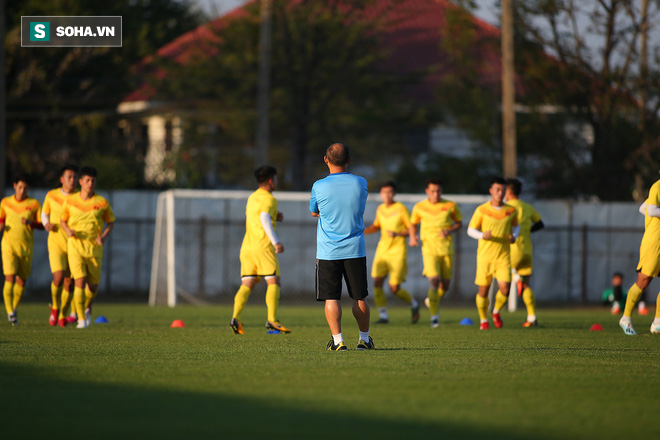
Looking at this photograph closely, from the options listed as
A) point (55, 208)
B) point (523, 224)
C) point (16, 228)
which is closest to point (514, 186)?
point (523, 224)

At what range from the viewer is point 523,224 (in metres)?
14.4

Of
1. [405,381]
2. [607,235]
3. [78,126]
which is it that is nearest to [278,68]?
[78,126]

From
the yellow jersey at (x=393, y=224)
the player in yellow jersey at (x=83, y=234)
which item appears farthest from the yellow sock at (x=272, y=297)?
the yellow jersey at (x=393, y=224)

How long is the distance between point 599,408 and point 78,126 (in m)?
31.7

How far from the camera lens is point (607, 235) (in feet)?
81.2

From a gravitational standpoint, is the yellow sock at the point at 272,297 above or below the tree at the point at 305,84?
below

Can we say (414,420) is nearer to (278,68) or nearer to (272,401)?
(272,401)

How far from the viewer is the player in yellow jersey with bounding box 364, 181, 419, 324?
14984 millimetres

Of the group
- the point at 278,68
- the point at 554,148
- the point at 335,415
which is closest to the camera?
the point at 335,415

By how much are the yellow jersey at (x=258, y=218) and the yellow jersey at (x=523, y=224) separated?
4238 mm

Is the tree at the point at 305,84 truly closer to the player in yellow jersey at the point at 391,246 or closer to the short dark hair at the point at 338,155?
the player in yellow jersey at the point at 391,246

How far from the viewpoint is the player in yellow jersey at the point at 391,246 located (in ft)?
49.2

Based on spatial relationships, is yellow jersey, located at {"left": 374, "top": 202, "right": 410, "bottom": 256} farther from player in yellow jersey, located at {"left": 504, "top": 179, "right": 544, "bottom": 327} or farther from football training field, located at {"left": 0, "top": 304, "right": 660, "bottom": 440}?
football training field, located at {"left": 0, "top": 304, "right": 660, "bottom": 440}

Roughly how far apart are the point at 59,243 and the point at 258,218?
3222 mm
